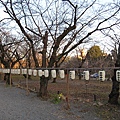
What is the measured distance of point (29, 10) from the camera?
11.9 metres

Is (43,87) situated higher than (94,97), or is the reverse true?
(43,87)

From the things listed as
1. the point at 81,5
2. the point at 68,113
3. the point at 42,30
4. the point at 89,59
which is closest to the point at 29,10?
the point at 42,30

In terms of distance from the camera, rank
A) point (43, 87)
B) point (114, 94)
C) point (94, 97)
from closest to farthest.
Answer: point (114, 94)
point (94, 97)
point (43, 87)

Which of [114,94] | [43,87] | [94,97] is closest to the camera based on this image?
[114,94]

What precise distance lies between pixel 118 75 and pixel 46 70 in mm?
4364

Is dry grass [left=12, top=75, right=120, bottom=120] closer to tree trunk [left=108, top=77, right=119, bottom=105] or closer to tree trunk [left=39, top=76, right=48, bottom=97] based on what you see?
tree trunk [left=108, top=77, right=119, bottom=105]

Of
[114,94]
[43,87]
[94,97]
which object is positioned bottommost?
[94,97]

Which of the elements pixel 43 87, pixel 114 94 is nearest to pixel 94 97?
pixel 114 94

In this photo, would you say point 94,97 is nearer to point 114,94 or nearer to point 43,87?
point 114,94

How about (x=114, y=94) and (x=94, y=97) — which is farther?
(x=94, y=97)

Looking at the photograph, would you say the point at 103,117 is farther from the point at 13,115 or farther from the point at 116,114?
the point at 13,115

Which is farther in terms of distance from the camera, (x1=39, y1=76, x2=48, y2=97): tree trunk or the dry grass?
(x1=39, y1=76, x2=48, y2=97): tree trunk

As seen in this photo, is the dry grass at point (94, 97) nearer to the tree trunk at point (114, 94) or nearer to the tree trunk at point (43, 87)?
the tree trunk at point (114, 94)

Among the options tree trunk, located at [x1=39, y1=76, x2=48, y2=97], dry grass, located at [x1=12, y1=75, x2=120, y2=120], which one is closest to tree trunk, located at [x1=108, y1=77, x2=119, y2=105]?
dry grass, located at [x1=12, y1=75, x2=120, y2=120]
